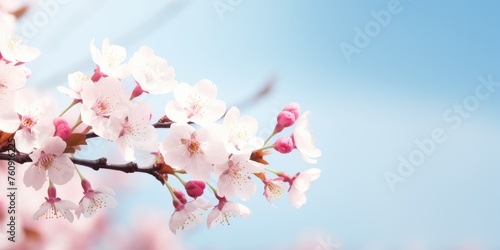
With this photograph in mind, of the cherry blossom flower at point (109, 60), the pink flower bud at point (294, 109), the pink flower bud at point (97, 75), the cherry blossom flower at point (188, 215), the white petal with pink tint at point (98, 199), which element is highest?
the pink flower bud at point (294, 109)

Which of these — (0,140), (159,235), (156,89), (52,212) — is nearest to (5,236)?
(52,212)

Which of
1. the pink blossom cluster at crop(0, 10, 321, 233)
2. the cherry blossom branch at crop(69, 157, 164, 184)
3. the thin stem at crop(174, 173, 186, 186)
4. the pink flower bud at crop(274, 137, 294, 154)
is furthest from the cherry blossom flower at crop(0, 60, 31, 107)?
the pink flower bud at crop(274, 137, 294, 154)

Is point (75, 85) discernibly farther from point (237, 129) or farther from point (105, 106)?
point (237, 129)

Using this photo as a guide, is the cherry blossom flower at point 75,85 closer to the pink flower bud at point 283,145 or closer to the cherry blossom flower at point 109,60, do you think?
the cherry blossom flower at point 109,60

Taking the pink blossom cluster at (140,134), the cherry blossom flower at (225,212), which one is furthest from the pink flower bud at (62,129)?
the cherry blossom flower at (225,212)

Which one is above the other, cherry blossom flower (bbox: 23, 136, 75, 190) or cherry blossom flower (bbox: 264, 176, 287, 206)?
cherry blossom flower (bbox: 264, 176, 287, 206)

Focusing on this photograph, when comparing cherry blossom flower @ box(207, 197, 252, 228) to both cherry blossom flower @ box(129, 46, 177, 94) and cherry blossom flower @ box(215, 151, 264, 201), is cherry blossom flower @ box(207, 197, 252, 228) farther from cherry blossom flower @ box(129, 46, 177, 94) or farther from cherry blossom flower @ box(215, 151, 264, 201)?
cherry blossom flower @ box(129, 46, 177, 94)

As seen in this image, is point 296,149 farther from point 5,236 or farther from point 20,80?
point 5,236
